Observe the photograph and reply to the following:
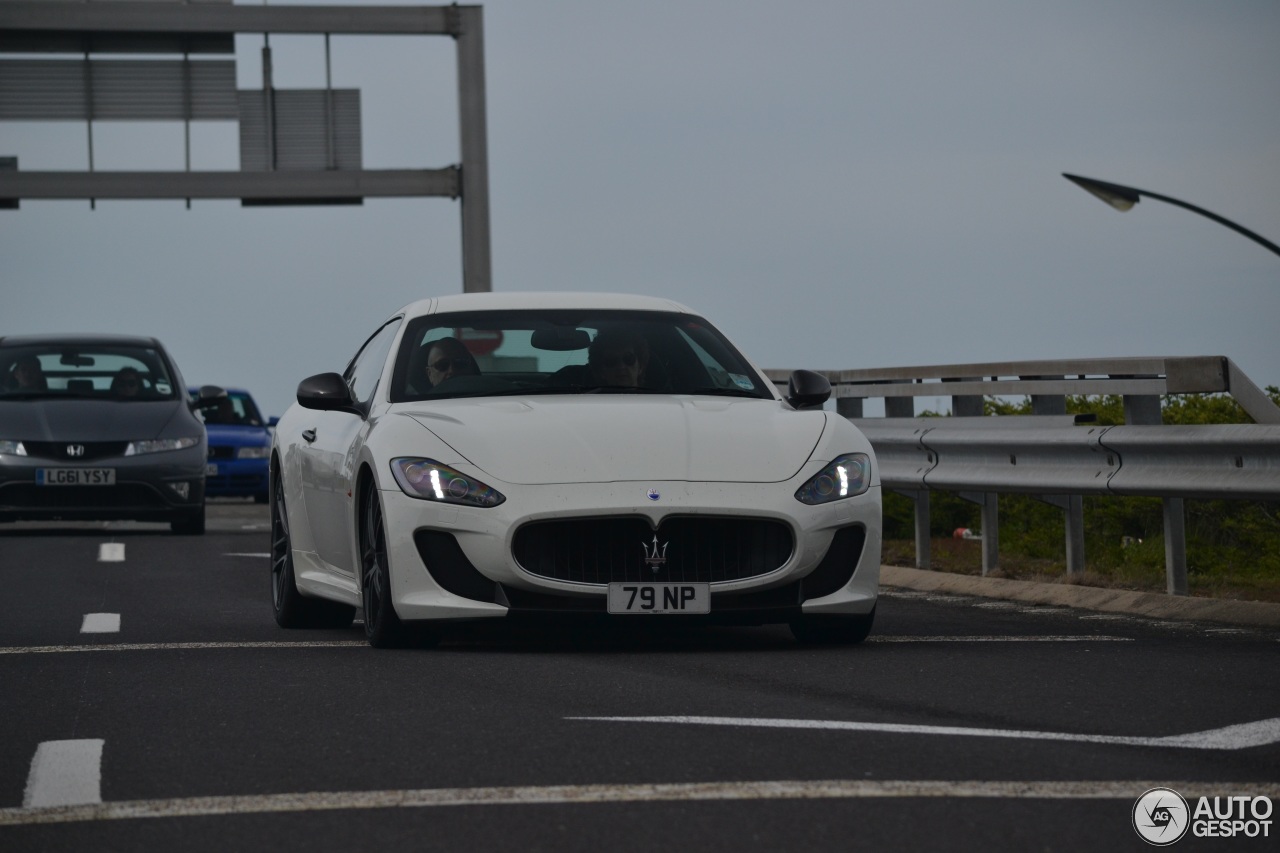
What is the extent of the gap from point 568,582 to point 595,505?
1.00ft

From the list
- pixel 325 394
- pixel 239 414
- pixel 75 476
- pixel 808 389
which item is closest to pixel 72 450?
pixel 75 476

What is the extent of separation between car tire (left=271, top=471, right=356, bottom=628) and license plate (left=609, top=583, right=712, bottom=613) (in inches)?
81.9

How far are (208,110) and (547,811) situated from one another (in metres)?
28.5

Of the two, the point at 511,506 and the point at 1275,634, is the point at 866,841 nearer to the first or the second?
the point at 511,506

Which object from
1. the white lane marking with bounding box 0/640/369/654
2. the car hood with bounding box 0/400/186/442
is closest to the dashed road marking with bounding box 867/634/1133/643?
the white lane marking with bounding box 0/640/369/654

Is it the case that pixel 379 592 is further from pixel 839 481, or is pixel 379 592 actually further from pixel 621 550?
pixel 839 481

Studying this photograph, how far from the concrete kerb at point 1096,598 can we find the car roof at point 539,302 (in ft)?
8.05

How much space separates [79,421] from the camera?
18.2m

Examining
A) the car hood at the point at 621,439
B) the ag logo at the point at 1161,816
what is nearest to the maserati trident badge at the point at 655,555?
the car hood at the point at 621,439

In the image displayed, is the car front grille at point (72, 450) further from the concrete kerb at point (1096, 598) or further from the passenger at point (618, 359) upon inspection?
the passenger at point (618, 359)

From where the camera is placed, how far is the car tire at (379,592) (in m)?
8.23

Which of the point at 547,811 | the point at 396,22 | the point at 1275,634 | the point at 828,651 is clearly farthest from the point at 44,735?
the point at 396,22

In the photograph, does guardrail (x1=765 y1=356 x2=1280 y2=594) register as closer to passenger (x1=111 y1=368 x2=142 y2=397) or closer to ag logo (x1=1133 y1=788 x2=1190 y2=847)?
ag logo (x1=1133 y1=788 x2=1190 y2=847)

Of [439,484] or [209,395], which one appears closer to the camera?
[439,484]
